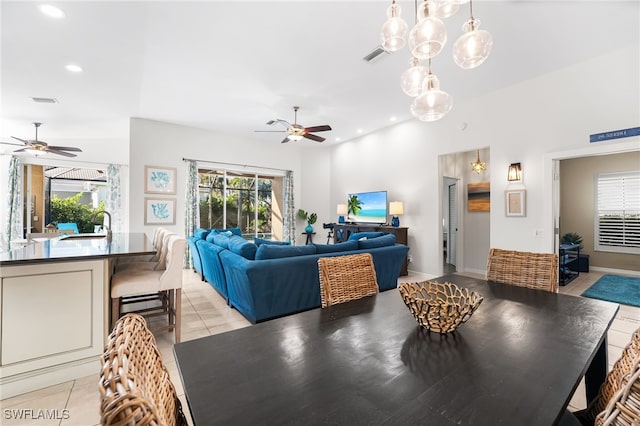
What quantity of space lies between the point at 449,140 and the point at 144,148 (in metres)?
6.11

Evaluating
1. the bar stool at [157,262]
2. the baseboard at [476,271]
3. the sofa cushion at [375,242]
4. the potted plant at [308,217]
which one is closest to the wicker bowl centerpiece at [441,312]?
the bar stool at [157,262]

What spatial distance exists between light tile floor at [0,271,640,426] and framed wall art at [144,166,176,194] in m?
2.13

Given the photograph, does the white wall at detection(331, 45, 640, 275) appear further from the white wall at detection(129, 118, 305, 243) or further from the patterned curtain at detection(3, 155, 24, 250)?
the patterned curtain at detection(3, 155, 24, 250)

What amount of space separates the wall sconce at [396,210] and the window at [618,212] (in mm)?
4239

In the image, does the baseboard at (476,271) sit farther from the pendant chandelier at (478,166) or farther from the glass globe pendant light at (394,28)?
the glass globe pendant light at (394,28)

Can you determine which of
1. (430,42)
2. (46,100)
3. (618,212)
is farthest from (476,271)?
(46,100)

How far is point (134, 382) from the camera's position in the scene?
0.52 metres

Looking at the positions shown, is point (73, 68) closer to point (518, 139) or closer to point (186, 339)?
point (186, 339)

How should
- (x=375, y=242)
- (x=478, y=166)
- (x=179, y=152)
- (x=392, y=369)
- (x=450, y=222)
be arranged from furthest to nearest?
(x=450, y=222) < (x=179, y=152) < (x=478, y=166) < (x=375, y=242) < (x=392, y=369)

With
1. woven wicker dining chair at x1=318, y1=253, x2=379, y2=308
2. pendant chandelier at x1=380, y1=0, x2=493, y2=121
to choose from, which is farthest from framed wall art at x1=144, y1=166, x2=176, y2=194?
pendant chandelier at x1=380, y1=0, x2=493, y2=121

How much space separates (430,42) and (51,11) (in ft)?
11.3

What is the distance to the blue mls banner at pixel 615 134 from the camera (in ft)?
11.1

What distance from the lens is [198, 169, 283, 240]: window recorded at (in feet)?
22.7

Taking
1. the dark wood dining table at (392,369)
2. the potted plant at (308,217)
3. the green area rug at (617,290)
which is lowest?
the green area rug at (617,290)
